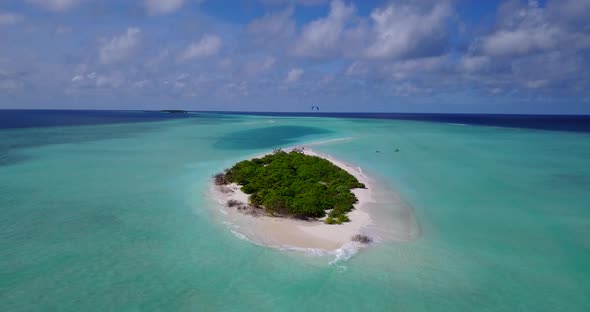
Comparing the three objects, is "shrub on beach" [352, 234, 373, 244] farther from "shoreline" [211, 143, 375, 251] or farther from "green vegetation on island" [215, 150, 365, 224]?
"green vegetation on island" [215, 150, 365, 224]

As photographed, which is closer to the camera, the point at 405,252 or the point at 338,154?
the point at 405,252

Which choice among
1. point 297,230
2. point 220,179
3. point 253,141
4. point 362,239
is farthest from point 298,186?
point 253,141

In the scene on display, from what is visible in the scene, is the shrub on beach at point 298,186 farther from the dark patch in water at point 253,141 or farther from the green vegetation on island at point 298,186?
the dark patch in water at point 253,141

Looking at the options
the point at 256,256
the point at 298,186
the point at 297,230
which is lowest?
the point at 256,256

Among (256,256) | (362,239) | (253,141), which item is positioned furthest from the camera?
(253,141)

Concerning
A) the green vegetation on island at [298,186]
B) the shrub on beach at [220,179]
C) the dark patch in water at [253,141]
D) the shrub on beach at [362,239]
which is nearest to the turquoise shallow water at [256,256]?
the shrub on beach at [362,239]

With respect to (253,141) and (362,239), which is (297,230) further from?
(253,141)

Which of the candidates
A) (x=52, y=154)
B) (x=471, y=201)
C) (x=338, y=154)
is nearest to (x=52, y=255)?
(x=471, y=201)

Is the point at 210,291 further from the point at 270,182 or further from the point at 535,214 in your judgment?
the point at 535,214
